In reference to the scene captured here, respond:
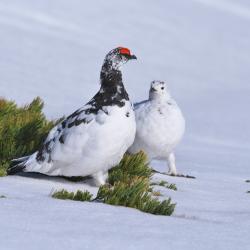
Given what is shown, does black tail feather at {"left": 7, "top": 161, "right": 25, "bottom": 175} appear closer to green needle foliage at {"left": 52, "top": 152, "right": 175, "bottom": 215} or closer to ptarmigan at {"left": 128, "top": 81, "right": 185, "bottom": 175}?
green needle foliage at {"left": 52, "top": 152, "right": 175, "bottom": 215}

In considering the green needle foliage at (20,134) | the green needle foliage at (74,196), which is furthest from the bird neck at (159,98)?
the green needle foliage at (74,196)

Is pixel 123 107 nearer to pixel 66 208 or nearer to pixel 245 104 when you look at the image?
pixel 66 208

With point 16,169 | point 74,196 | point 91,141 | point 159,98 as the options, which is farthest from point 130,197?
point 159,98

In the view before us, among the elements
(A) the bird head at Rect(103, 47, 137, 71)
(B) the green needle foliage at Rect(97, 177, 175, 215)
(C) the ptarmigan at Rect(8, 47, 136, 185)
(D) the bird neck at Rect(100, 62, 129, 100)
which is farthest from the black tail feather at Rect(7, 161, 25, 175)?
(B) the green needle foliage at Rect(97, 177, 175, 215)

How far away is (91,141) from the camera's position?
6773mm

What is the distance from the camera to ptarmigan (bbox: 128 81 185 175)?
859 centimetres

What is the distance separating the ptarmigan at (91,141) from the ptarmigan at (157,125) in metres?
1.52

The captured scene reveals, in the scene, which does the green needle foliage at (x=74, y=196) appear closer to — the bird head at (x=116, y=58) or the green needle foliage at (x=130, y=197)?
the green needle foliage at (x=130, y=197)

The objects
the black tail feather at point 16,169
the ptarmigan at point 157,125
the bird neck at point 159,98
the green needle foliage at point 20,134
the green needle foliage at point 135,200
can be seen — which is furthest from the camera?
the bird neck at point 159,98

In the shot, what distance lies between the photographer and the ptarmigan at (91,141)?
677 cm

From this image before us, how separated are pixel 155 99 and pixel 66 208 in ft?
13.9

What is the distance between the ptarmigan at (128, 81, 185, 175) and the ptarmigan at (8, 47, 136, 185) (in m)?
1.52

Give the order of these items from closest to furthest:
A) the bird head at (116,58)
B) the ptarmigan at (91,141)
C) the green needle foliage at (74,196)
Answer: the green needle foliage at (74,196) < the ptarmigan at (91,141) < the bird head at (116,58)

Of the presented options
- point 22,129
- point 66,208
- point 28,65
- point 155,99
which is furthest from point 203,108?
point 66,208
